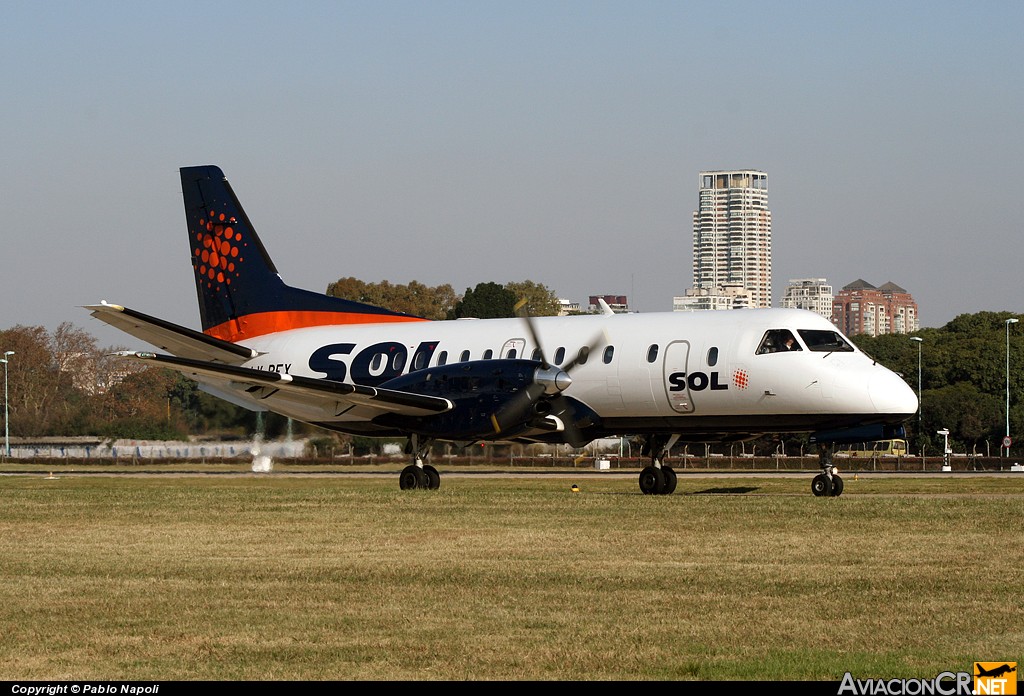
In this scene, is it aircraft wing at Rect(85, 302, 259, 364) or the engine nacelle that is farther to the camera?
aircraft wing at Rect(85, 302, 259, 364)

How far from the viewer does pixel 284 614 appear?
1174 centimetres

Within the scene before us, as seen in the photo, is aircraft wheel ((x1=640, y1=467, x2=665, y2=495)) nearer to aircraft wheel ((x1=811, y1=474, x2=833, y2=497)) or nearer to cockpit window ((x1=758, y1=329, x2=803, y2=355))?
aircraft wheel ((x1=811, y1=474, x2=833, y2=497))

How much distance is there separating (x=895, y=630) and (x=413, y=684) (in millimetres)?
4240

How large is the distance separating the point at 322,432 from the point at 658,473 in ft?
41.7

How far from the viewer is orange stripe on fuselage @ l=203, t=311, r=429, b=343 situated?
3531cm

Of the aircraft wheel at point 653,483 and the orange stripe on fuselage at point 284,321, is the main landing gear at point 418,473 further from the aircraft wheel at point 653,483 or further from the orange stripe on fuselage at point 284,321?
the orange stripe on fuselage at point 284,321

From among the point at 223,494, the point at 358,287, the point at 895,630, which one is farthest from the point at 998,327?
the point at 895,630

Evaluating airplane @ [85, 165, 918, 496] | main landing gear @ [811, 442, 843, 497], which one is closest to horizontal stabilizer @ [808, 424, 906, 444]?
airplane @ [85, 165, 918, 496]

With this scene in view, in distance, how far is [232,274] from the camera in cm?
3641

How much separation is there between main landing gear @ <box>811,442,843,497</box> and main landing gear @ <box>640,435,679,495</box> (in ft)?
10.1

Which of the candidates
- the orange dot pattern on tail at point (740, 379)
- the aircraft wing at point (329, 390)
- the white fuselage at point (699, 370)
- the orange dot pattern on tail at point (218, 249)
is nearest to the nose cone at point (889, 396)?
the white fuselage at point (699, 370)

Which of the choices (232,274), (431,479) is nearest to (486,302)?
(232,274)

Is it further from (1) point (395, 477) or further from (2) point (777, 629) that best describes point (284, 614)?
(1) point (395, 477)

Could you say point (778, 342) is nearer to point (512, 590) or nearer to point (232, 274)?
point (232, 274)
